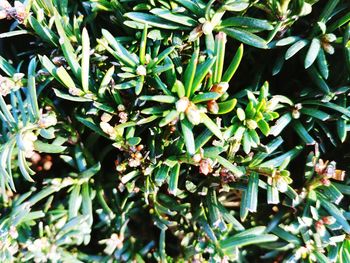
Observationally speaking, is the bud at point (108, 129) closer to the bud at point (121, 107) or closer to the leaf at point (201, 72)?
the bud at point (121, 107)

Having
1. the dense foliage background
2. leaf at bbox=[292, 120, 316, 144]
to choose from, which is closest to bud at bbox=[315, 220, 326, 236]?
the dense foliage background

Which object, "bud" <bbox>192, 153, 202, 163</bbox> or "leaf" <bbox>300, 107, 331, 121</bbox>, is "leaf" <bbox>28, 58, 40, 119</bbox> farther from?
"leaf" <bbox>300, 107, 331, 121</bbox>

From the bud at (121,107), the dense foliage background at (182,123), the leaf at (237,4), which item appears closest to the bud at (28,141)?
the dense foliage background at (182,123)

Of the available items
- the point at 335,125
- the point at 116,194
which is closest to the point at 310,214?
the point at 335,125

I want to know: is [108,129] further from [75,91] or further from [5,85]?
[5,85]

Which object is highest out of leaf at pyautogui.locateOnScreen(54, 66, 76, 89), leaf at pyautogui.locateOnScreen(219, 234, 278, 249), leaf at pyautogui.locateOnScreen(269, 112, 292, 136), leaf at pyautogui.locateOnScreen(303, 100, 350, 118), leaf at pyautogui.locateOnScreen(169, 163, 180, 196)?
leaf at pyautogui.locateOnScreen(54, 66, 76, 89)

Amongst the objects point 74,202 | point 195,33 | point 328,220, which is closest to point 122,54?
point 195,33

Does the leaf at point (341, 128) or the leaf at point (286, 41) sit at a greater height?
the leaf at point (286, 41)
